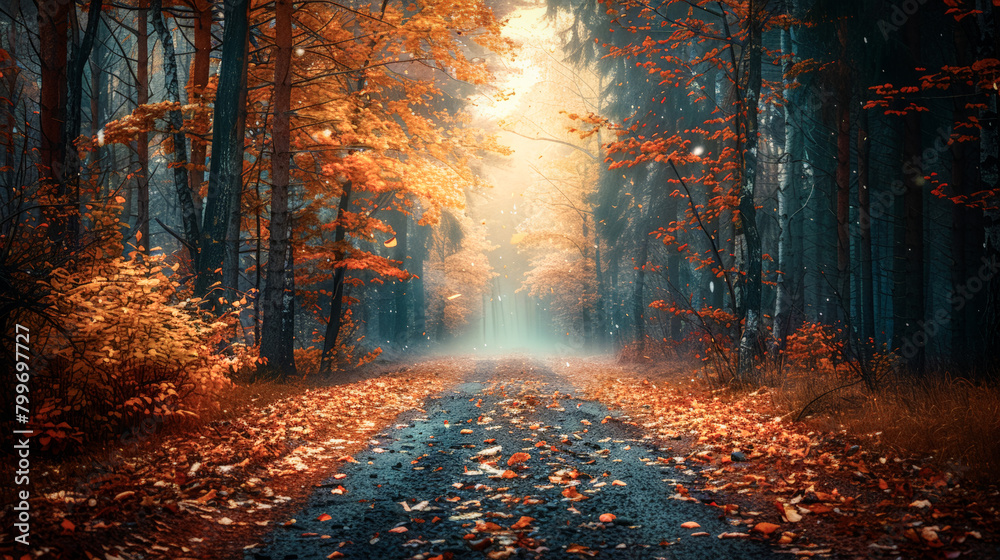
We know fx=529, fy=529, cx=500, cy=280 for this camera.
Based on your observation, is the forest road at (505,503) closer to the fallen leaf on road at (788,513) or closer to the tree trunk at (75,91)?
the fallen leaf on road at (788,513)

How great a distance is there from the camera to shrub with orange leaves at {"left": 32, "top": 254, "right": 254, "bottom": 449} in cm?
477

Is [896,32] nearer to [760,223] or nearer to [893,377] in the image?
[893,377]

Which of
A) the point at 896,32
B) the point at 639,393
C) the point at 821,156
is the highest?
the point at 896,32

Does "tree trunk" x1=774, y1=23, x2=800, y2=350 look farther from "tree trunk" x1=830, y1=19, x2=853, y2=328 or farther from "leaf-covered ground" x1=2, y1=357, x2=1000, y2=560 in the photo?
"leaf-covered ground" x1=2, y1=357, x2=1000, y2=560

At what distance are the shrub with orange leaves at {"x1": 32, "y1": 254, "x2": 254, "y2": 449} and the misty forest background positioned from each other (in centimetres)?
3

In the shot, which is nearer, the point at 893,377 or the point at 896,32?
the point at 893,377

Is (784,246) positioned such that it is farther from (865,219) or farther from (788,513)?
(788,513)

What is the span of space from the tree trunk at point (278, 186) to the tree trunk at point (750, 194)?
8.99 meters

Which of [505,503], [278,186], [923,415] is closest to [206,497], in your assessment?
[505,503]

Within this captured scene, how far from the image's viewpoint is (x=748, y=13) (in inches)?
386

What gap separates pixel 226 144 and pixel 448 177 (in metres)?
5.03

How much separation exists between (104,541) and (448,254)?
2925cm

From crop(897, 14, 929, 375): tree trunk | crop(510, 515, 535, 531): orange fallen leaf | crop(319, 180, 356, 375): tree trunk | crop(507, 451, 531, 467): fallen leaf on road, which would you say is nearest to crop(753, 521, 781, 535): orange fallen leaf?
crop(510, 515, 535, 531): orange fallen leaf

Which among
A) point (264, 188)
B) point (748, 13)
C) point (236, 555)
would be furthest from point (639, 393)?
point (264, 188)
